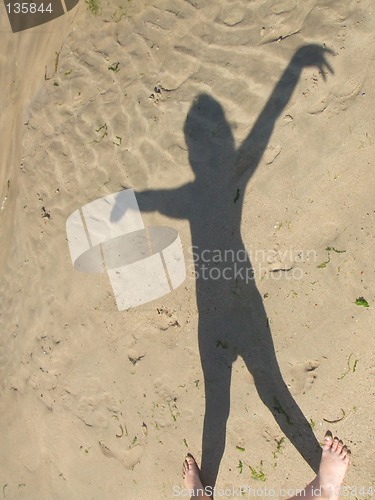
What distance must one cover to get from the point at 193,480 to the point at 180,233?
2.27 metres

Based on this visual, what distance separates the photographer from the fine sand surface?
11.8ft

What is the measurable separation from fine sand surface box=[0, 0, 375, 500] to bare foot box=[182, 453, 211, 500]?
0.12m

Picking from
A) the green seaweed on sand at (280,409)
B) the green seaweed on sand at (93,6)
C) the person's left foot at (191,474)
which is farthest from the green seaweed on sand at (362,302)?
the green seaweed on sand at (93,6)

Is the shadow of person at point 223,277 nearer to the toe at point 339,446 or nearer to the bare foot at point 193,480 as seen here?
the bare foot at point 193,480

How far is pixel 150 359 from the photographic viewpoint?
3.95 m

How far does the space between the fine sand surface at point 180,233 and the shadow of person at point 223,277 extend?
0.06 m

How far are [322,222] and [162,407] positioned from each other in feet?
7.35

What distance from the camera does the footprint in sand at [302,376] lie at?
12.0 ft

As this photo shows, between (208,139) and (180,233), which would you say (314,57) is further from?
(180,233)

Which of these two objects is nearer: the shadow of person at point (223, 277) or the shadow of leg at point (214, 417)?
the shadow of person at point (223, 277)

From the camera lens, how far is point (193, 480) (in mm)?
3834

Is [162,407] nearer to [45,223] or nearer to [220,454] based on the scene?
[220,454]

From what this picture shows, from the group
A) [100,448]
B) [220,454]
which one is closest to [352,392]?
[220,454]

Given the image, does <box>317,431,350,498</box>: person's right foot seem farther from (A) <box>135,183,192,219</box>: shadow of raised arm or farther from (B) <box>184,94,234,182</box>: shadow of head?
(B) <box>184,94,234,182</box>: shadow of head
